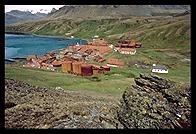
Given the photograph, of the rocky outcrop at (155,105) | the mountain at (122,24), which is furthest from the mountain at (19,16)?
the rocky outcrop at (155,105)

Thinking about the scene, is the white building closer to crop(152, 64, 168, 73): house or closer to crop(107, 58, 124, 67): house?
crop(152, 64, 168, 73): house

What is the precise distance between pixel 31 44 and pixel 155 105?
6.64 feet

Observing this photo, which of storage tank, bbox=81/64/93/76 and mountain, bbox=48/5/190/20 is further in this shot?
storage tank, bbox=81/64/93/76

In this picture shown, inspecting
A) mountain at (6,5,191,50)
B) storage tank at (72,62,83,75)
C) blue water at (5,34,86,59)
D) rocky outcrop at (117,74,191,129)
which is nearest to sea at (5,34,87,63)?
blue water at (5,34,86,59)

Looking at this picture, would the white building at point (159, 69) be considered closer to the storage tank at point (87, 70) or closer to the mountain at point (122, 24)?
the mountain at point (122, 24)

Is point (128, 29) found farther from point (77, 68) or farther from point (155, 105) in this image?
point (155, 105)

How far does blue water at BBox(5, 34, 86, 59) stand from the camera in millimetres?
5336

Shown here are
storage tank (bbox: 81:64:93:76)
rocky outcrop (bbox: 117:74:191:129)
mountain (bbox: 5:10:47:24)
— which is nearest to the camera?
rocky outcrop (bbox: 117:74:191:129)

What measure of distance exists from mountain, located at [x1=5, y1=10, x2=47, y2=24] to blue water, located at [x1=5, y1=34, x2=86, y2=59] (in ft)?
0.76

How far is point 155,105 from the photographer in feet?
17.2
